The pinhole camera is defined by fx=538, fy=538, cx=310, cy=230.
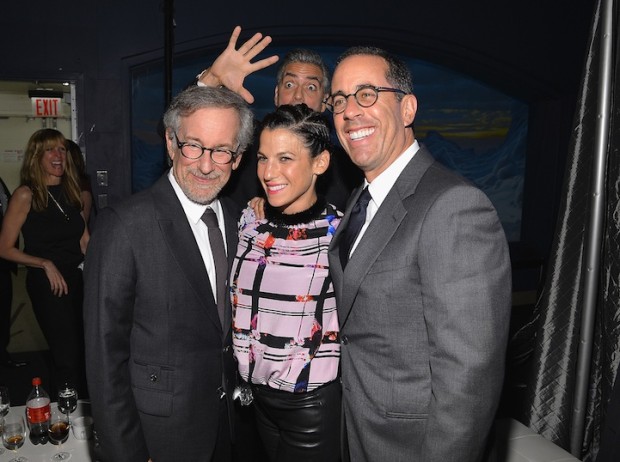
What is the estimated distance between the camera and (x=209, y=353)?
71.2 inches

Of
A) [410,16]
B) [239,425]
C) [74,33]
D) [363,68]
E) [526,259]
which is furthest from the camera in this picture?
[526,259]

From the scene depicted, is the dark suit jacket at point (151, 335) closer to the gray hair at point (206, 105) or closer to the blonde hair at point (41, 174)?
the gray hair at point (206, 105)

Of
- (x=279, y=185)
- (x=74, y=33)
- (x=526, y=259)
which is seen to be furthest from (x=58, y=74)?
(x=526, y=259)

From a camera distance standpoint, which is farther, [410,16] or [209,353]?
[410,16]

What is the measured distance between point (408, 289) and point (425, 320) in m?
0.09

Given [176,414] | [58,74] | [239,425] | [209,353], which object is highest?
[58,74]

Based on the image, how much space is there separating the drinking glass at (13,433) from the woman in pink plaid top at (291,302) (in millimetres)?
797

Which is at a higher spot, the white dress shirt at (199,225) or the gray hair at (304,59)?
the gray hair at (304,59)

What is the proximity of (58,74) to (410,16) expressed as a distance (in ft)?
12.2

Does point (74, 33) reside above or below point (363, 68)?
above

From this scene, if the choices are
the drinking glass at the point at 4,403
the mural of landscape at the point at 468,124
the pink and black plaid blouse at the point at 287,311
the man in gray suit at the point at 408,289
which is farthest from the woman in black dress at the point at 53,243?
the man in gray suit at the point at 408,289

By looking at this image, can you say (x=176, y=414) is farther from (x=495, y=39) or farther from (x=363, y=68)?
(x=495, y=39)

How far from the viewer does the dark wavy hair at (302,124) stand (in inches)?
76.7

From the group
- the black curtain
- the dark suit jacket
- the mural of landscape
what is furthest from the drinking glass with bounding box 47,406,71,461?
the mural of landscape
